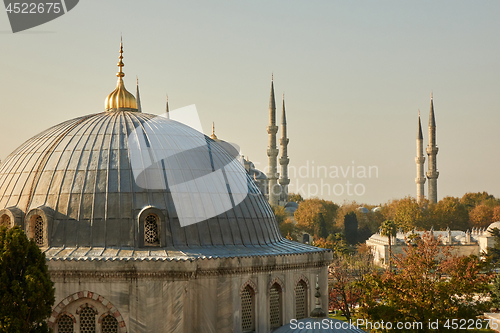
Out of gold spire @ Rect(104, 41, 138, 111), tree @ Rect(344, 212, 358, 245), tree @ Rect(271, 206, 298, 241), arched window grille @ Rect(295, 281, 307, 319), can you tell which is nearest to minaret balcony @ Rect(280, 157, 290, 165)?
tree @ Rect(271, 206, 298, 241)

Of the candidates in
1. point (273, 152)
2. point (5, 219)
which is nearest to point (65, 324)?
point (5, 219)

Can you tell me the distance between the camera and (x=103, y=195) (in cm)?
1783

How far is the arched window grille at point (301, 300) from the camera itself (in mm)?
19047

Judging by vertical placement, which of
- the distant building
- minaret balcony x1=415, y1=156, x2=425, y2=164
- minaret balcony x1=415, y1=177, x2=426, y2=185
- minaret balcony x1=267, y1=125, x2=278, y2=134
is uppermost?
minaret balcony x1=267, y1=125, x2=278, y2=134

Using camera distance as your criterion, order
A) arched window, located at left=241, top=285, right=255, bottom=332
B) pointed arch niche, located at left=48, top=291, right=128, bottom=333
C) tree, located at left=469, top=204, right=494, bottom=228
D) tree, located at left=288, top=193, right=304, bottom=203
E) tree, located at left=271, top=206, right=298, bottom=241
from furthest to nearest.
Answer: tree, located at left=288, top=193, right=304, bottom=203 < tree, located at left=469, top=204, right=494, bottom=228 < tree, located at left=271, top=206, right=298, bottom=241 < arched window, located at left=241, top=285, right=255, bottom=332 < pointed arch niche, located at left=48, top=291, right=128, bottom=333

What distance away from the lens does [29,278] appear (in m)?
14.0

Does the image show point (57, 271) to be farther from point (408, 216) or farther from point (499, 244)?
point (408, 216)

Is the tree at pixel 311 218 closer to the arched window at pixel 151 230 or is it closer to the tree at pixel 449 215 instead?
the tree at pixel 449 215

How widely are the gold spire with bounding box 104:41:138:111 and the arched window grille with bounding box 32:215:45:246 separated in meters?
5.47

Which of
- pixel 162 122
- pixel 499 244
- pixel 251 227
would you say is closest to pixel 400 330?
pixel 251 227

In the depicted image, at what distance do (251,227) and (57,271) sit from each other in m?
5.80

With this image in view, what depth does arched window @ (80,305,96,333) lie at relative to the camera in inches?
642

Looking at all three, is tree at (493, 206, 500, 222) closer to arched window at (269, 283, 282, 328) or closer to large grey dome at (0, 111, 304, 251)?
large grey dome at (0, 111, 304, 251)

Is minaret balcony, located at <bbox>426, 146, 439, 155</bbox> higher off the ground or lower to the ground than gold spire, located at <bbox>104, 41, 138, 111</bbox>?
higher
